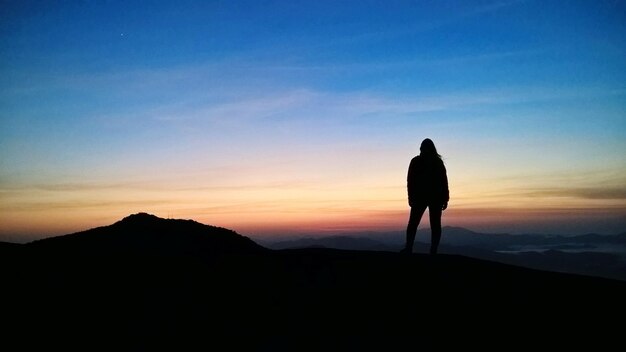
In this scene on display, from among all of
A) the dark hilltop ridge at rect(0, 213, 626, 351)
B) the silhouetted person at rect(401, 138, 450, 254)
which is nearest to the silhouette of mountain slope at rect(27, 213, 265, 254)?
the dark hilltop ridge at rect(0, 213, 626, 351)

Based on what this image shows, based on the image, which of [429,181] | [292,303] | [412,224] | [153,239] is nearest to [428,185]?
[429,181]

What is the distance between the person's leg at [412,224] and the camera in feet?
28.9

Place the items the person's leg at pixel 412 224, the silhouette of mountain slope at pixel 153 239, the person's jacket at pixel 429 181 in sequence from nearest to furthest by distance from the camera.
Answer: the person's jacket at pixel 429 181, the silhouette of mountain slope at pixel 153 239, the person's leg at pixel 412 224

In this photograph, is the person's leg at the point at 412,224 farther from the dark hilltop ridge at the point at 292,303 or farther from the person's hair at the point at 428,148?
the person's hair at the point at 428,148

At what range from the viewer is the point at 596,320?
5.57 m

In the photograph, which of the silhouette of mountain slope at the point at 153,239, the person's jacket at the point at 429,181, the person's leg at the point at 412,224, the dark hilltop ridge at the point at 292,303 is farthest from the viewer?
the person's leg at the point at 412,224

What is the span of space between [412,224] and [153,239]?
243 inches

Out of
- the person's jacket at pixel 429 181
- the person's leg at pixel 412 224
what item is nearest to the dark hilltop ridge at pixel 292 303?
the person's leg at pixel 412 224

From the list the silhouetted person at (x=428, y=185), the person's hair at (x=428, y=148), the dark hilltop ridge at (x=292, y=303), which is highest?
the person's hair at (x=428, y=148)

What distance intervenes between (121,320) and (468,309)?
16.6 feet

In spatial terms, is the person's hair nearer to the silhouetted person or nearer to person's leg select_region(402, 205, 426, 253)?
the silhouetted person

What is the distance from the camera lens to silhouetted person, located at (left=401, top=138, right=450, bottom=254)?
859 centimetres

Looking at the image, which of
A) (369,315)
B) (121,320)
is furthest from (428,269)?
(121,320)

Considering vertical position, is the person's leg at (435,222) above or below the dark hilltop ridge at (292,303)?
above
